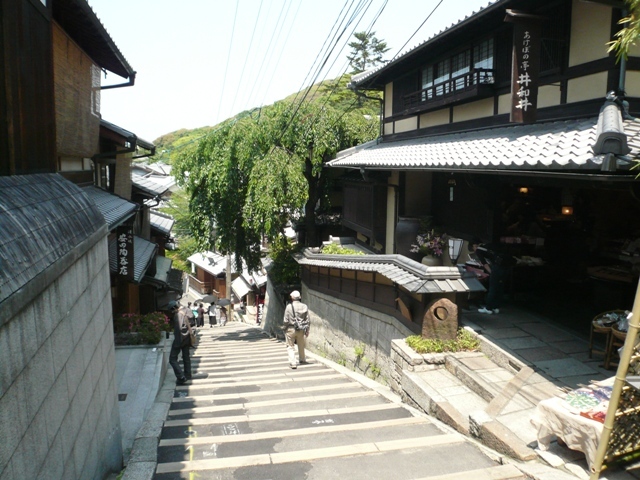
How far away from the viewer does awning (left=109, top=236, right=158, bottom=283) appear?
13.7 metres

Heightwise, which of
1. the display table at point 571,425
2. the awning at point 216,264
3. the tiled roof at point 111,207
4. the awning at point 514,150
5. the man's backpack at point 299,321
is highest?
the awning at point 514,150

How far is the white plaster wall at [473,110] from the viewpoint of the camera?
1177 cm

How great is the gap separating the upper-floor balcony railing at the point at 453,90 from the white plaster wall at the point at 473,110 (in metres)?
0.44

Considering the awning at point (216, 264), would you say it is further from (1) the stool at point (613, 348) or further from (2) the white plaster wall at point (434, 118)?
(1) the stool at point (613, 348)

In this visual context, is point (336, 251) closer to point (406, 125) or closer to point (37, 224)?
point (406, 125)

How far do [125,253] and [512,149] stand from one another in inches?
387

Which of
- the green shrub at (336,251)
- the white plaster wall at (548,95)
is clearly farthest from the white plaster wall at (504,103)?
the green shrub at (336,251)

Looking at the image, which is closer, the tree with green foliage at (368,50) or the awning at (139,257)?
the awning at (139,257)

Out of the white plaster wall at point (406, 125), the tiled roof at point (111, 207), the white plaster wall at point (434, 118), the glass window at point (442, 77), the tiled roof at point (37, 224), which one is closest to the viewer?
the tiled roof at point (37, 224)

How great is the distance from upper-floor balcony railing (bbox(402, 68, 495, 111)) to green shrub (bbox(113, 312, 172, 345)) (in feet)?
32.5

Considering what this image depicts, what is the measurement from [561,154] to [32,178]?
6987 millimetres

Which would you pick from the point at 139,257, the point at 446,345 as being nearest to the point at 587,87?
the point at 446,345

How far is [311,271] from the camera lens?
1892 cm

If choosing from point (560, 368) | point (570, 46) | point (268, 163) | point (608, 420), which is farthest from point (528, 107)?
point (268, 163)
